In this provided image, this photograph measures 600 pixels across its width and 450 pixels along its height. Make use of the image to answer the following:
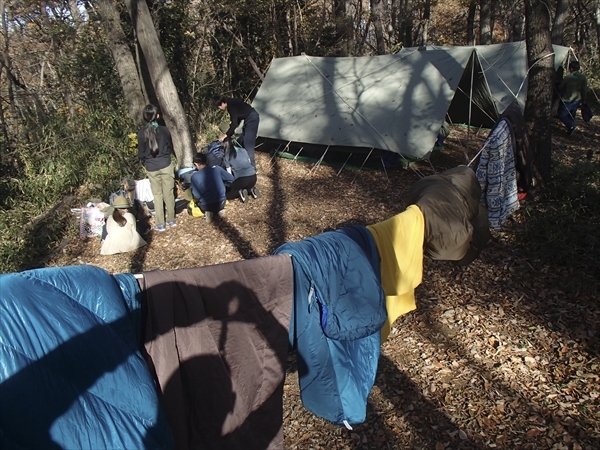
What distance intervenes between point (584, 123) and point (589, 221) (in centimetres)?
699

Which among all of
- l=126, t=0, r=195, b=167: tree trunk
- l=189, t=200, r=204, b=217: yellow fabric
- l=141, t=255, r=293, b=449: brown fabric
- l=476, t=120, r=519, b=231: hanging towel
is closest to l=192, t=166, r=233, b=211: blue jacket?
l=189, t=200, r=204, b=217: yellow fabric

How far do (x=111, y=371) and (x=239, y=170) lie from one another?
18.8ft

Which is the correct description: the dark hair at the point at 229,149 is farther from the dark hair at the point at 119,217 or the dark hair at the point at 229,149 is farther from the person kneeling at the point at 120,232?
the dark hair at the point at 119,217

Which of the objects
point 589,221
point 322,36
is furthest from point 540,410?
point 322,36

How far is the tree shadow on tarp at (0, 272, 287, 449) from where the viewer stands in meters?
1.33

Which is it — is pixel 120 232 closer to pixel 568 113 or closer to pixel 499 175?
pixel 499 175

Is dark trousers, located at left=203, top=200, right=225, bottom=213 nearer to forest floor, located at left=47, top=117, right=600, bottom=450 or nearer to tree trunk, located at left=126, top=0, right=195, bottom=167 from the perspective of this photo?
forest floor, located at left=47, top=117, right=600, bottom=450

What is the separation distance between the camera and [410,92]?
8117 millimetres

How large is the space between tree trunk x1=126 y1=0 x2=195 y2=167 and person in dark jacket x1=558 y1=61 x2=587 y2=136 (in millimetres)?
8173

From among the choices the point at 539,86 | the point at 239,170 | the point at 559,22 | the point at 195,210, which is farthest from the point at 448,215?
the point at 559,22

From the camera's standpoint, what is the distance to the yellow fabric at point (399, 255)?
9.10 feet

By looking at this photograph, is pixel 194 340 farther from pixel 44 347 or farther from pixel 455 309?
pixel 455 309

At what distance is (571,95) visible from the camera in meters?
9.59

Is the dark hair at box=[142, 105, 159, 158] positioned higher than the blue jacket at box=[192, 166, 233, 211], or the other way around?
the dark hair at box=[142, 105, 159, 158]
